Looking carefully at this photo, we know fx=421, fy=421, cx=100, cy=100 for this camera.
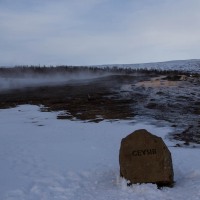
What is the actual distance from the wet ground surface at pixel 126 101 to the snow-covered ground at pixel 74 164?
1322 millimetres

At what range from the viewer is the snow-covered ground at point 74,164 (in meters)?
7.97

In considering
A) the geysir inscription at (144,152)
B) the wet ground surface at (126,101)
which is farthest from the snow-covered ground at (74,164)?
the wet ground surface at (126,101)

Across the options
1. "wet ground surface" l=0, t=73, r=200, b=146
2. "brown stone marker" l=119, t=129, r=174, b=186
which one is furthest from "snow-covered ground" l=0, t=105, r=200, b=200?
"wet ground surface" l=0, t=73, r=200, b=146

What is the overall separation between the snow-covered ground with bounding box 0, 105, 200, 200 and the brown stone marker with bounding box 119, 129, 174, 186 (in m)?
0.21

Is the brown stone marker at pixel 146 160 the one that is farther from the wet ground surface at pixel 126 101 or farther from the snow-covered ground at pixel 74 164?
the wet ground surface at pixel 126 101

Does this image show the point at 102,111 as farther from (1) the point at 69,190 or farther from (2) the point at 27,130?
(1) the point at 69,190

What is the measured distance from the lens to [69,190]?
8188 millimetres

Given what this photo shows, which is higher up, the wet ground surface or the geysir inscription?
the geysir inscription

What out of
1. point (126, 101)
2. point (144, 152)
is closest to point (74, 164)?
point (144, 152)

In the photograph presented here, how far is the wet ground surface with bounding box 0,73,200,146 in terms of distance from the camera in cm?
1728

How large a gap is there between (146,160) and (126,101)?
14.4 meters

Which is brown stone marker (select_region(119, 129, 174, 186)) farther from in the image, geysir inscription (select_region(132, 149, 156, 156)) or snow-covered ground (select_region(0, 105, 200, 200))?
snow-covered ground (select_region(0, 105, 200, 200))

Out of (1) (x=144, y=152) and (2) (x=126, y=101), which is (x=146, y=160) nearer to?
(1) (x=144, y=152)

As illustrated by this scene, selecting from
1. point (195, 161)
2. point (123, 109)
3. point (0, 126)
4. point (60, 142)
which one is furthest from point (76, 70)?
point (195, 161)
